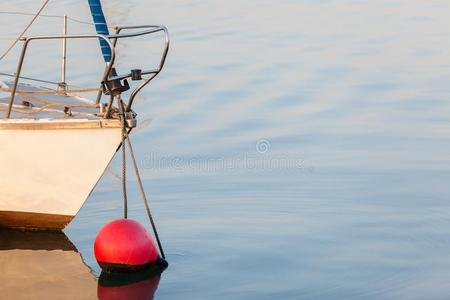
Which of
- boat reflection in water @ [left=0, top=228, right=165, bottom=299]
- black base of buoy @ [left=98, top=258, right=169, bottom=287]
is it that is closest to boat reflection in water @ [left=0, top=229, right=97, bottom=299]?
boat reflection in water @ [left=0, top=228, right=165, bottom=299]

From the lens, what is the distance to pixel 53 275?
908cm

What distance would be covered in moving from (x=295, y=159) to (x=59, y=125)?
345 cm

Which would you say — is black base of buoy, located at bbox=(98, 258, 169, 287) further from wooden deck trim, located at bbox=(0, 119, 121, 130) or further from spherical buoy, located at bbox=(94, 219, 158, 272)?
wooden deck trim, located at bbox=(0, 119, 121, 130)

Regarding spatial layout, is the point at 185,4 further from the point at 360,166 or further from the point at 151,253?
the point at 151,253

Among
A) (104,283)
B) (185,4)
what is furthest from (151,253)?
(185,4)

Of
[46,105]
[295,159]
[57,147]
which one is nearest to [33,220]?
[57,147]

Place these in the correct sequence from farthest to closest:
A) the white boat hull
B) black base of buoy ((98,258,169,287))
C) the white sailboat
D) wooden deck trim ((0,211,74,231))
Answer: wooden deck trim ((0,211,74,231)) → the white boat hull → the white sailboat → black base of buoy ((98,258,169,287))

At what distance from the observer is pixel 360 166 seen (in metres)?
11.3


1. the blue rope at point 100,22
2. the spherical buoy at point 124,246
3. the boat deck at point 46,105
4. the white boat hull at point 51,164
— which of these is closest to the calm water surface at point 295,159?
the spherical buoy at point 124,246

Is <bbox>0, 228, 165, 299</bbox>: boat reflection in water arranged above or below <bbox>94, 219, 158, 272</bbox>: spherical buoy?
below

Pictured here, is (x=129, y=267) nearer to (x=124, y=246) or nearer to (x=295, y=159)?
(x=124, y=246)

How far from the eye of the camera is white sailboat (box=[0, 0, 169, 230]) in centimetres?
902

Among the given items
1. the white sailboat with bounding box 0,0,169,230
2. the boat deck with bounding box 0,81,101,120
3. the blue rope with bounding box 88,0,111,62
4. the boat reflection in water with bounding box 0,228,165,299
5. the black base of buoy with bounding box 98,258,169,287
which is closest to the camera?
the boat reflection in water with bounding box 0,228,165,299

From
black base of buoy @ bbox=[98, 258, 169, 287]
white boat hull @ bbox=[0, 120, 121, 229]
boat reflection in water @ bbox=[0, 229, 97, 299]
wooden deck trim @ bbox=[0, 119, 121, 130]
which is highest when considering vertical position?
wooden deck trim @ bbox=[0, 119, 121, 130]
